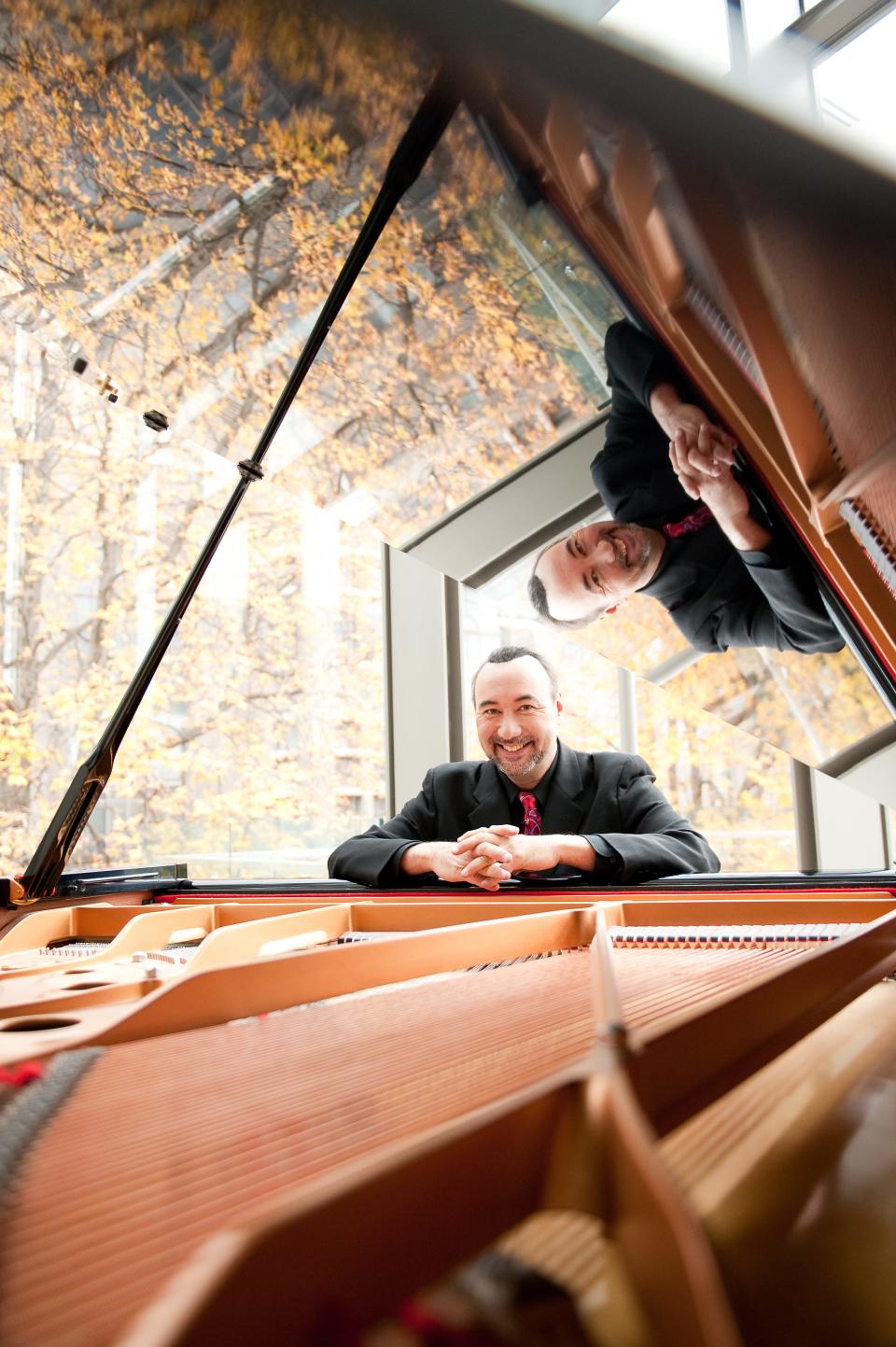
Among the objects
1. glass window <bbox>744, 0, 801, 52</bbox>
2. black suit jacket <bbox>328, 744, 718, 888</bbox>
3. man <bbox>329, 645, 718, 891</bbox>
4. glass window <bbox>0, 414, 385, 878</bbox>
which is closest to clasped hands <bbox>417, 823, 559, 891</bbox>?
black suit jacket <bbox>328, 744, 718, 888</bbox>

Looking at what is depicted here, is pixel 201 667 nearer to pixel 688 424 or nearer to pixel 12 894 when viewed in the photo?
pixel 12 894

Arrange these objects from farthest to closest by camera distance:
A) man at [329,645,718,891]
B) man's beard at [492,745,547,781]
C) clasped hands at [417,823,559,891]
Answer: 1. man's beard at [492,745,547,781]
2. man at [329,645,718,891]
3. clasped hands at [417,823,559,891]

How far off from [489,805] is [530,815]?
6.1 inches

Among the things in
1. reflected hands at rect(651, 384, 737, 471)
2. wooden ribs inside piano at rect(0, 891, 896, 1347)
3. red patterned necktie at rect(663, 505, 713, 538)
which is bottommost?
wooden ribs inside piano at rect(0, 891, 896, 1347)

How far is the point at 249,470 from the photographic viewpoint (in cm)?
262

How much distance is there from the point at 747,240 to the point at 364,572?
6.05 metres

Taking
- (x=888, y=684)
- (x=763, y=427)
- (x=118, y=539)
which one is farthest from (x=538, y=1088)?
(x=118, y=539)

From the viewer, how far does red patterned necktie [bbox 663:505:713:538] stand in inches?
80.4

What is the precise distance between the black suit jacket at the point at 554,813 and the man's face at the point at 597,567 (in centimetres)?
72

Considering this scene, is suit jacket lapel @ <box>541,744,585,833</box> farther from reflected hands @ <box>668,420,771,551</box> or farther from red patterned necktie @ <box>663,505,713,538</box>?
reflected hands @ <box>668,420,771,551</box>

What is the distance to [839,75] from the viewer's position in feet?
10.2

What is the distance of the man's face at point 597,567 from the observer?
2.31m

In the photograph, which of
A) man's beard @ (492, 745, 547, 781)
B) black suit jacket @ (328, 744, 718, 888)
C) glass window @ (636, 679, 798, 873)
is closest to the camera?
black suit jacket @ (328, 744, 718, 888)

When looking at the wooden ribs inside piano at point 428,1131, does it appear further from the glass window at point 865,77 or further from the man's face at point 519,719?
the glass window at point 865,77
